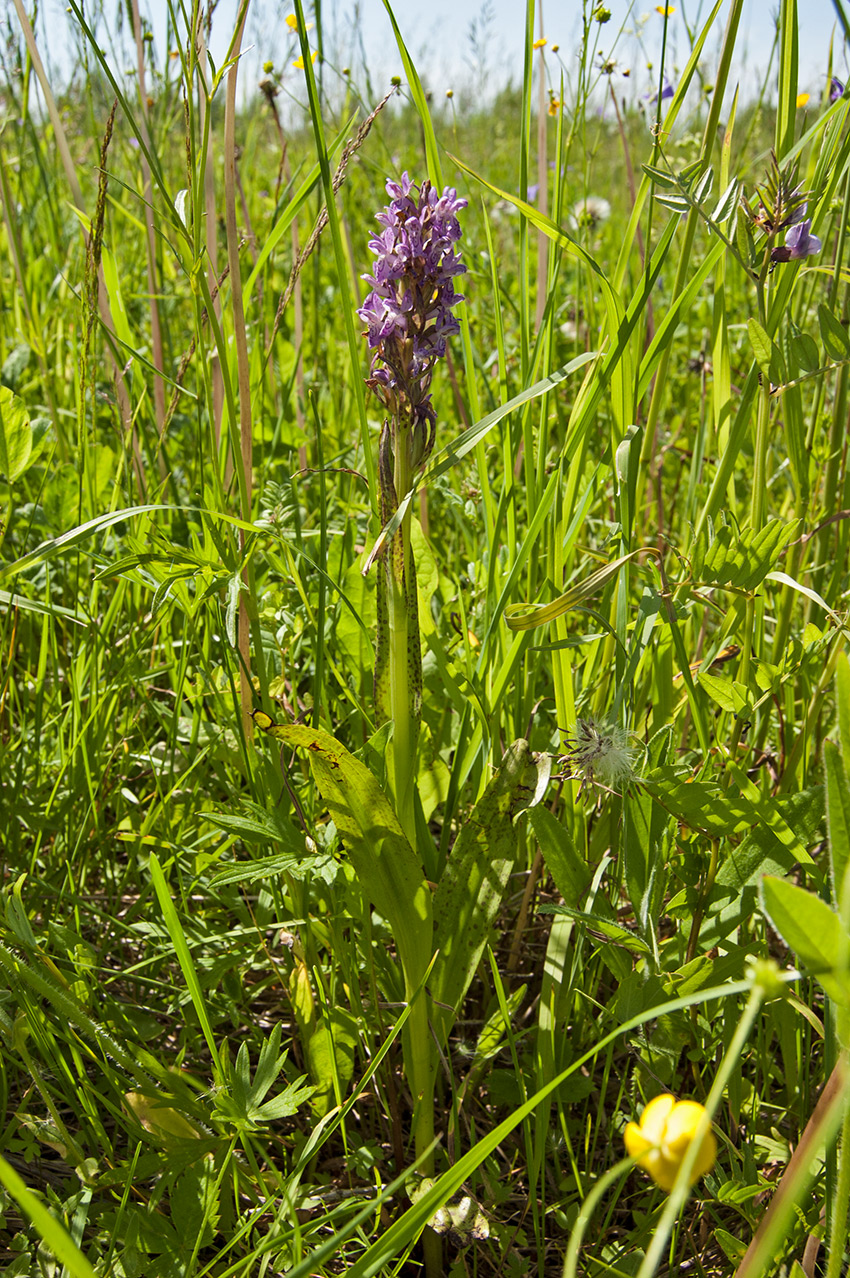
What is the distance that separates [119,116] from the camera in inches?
128

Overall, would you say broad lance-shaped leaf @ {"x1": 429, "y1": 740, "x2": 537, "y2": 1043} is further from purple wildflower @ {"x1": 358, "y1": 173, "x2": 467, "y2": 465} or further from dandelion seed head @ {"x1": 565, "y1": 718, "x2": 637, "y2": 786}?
purple wildflower @ {"x1": 358, "y1": 173, "x2": 467, "y2": 465}

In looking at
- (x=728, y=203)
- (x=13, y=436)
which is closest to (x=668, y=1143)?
(x=728, y=203)

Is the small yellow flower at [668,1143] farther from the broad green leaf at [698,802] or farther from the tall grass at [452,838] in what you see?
the broad green leaf at [698,802]

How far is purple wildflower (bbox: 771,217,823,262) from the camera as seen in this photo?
96 cm

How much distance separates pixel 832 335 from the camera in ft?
3.11

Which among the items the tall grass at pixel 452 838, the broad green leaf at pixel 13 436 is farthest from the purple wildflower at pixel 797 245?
the broad green leaf at pixel 13 436

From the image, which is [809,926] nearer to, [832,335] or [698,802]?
[698,802]

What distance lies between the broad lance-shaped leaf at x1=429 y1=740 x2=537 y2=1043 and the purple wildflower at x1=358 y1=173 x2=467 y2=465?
1.21 feet

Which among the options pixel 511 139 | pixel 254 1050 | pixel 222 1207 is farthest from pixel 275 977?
pixel 511 139

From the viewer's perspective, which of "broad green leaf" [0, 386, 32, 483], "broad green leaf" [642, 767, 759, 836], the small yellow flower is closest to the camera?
the small yellow flower

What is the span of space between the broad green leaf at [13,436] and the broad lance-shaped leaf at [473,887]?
80cm

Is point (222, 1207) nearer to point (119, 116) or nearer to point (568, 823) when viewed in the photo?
point (568, 823)

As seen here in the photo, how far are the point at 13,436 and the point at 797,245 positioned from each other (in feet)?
3.36

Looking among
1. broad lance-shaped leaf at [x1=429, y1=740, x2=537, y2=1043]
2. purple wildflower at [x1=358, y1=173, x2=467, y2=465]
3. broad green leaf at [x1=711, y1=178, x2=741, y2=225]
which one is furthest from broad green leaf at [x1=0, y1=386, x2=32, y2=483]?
broad green leaf at [x1=711, y1=178, x2=741, y2=225]
